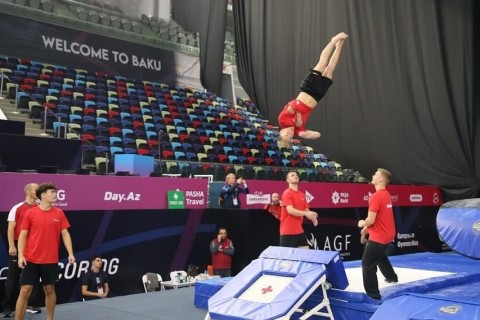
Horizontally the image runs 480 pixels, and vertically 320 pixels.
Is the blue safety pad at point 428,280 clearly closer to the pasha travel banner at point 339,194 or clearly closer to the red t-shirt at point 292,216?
the red t-shirt at point 292,216

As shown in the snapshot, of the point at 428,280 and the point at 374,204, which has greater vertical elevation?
the point at 374,204

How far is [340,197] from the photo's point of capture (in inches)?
459

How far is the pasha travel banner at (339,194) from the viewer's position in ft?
33.4

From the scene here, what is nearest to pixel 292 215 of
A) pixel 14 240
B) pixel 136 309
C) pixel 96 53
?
pixel 136 309

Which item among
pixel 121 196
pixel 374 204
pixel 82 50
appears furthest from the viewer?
pixel 82 50

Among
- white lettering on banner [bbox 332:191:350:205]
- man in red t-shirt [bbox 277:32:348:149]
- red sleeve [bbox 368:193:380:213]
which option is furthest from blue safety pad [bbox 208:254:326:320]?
white lettering on banner [bbox 332:191:350:205]

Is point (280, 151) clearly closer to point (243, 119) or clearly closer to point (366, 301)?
point (243, 119)

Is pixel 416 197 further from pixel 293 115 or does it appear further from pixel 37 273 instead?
pixel 37 273

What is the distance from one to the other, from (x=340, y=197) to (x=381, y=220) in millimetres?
6829

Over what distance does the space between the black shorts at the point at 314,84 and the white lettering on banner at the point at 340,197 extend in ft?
16.9

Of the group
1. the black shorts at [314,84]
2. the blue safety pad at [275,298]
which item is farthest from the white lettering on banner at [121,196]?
the black shorts at [314,84]

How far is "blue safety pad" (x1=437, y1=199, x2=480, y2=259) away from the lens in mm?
5930

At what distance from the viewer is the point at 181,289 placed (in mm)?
7320

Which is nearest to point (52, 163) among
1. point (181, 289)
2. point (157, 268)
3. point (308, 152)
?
point (157, 268)
